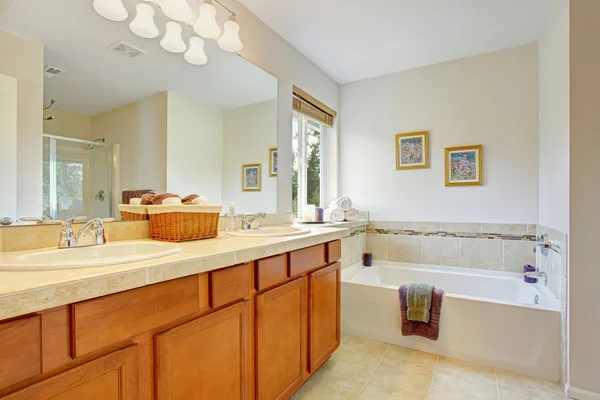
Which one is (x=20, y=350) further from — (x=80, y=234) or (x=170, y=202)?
(x=170, y=202)

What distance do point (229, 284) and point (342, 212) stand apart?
6.53ft

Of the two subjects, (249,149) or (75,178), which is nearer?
(75,178)

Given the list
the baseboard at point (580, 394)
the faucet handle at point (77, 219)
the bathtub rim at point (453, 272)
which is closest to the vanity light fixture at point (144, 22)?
the faucet handle at point (77, 219)

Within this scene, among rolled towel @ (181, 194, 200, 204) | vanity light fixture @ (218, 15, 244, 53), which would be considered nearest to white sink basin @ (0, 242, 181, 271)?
rolled towel @ (181, 194, 200, 204)

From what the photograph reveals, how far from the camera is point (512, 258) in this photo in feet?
8.73

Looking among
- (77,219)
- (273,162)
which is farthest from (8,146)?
(273,162)

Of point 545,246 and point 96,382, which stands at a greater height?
point 545,246

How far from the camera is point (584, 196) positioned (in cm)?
167

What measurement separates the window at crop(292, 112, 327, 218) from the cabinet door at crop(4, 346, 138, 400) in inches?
83.9

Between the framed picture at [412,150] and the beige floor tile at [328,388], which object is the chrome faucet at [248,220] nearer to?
the beige floor tile at [328,388]

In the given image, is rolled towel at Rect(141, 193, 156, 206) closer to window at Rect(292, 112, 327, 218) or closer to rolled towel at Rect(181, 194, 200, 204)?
rolled towel at Rect(181, 194, 200, 204)

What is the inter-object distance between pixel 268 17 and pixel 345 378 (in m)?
2.48

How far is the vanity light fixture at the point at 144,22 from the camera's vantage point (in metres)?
1.47

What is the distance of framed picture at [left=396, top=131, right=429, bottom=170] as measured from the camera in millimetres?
2993
